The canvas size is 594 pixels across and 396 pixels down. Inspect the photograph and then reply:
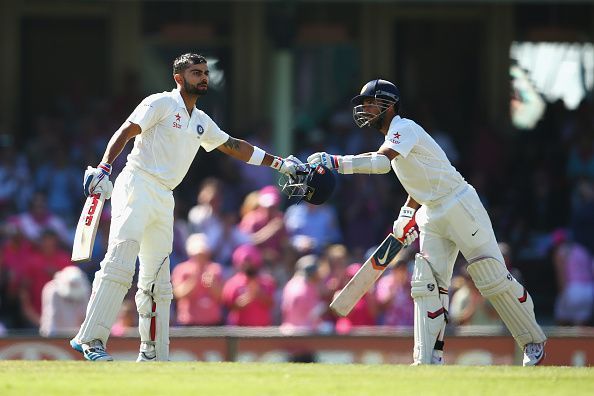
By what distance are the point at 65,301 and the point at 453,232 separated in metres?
5.40

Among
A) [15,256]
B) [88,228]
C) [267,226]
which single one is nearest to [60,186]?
[15,256]

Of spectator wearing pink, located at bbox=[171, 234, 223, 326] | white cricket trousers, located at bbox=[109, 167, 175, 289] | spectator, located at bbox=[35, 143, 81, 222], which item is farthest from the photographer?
spectator, located at bbox=[35, 143, 81, 222]

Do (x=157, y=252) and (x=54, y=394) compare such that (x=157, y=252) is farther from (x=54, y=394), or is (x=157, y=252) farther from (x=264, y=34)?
(x=264, y=34)

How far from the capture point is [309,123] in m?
19.1

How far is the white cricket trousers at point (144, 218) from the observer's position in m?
9.81

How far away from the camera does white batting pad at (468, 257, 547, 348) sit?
1018 centimetres

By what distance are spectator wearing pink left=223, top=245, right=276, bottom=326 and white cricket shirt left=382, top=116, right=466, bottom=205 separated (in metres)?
4.54

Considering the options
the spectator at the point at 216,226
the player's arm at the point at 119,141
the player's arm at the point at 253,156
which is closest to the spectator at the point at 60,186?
the spectator at the point at 216,226

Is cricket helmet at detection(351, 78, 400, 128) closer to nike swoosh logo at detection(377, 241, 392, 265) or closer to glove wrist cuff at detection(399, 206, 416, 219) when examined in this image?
glove wrist cuff at detection(399, 206, 416, 219)

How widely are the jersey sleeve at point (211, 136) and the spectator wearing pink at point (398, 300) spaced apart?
471cm

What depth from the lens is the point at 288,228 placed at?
16.0 m

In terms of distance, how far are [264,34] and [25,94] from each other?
10.8 ft

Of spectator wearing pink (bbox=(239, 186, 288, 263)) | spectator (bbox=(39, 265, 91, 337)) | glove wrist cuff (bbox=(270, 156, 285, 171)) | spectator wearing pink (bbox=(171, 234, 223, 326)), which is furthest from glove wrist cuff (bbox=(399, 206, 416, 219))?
spectator wearing pink (bbox=(239, 186, 288, 263))

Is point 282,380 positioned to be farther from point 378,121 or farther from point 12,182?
point 12,182
